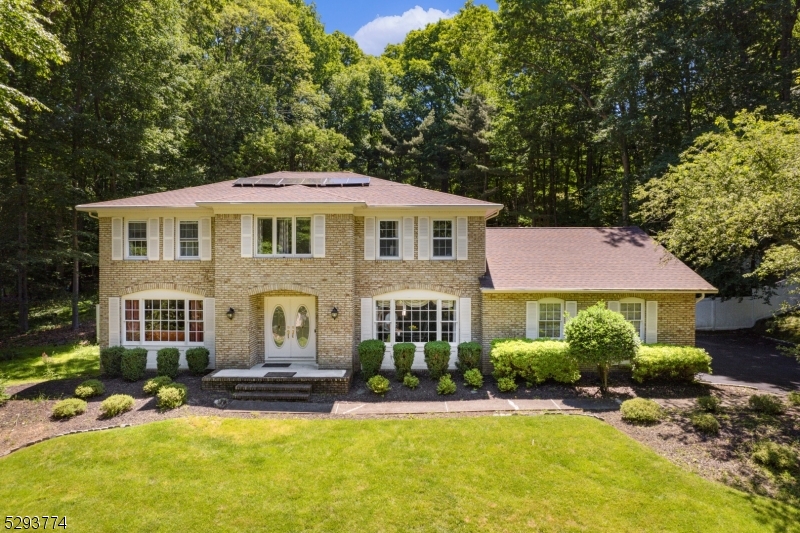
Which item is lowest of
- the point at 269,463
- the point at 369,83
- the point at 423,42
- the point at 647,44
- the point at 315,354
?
the point at 269,463

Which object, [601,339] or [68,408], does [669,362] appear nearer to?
[601,339]

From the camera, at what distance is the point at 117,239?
42.8 feet

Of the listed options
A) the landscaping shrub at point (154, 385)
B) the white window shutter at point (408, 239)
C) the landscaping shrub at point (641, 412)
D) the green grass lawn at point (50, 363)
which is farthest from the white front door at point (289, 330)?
the landscaping shrub at point (641, 412)

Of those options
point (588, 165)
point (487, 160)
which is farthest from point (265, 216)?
point (588, 165)

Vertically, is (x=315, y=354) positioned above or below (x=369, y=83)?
below

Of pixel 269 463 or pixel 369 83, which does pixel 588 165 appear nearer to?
pixel 369 83

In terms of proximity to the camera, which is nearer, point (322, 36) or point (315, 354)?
point (315, 354)

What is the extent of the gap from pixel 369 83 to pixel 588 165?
21.2 meters

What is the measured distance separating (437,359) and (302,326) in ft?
15.4

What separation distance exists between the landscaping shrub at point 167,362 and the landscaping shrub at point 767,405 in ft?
53.4

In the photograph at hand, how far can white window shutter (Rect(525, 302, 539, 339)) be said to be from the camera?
42.0 feet

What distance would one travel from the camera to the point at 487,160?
3133cm

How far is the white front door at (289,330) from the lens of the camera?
43.3 feet

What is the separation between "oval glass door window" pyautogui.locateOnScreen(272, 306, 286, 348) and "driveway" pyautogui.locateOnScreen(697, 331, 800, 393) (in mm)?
13998
